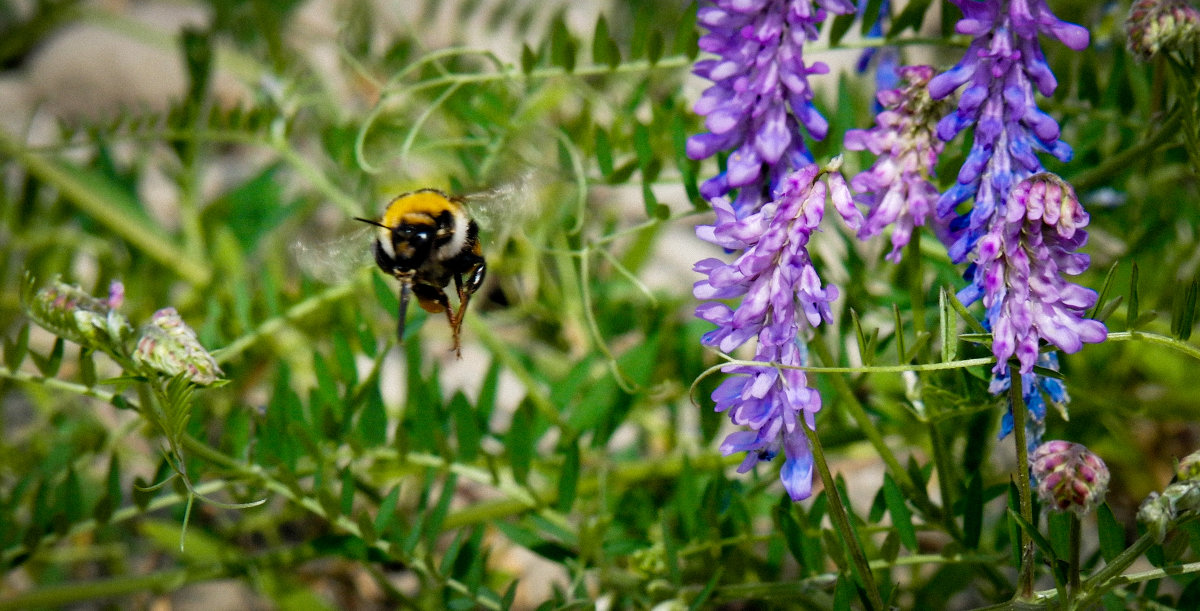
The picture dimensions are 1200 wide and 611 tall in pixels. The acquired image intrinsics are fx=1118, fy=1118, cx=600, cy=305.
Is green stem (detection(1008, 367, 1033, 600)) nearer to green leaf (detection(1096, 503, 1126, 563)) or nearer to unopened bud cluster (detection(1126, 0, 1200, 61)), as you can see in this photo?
green leaf (detection(1096, 503, 1126, 563))

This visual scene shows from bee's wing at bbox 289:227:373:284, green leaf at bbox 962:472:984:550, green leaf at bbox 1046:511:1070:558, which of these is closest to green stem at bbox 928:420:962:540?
green leaf at bbox 962:472:984:550

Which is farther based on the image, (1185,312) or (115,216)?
(115,216)

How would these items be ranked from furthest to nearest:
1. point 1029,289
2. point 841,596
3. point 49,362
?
point 49,362
point 841,596
point 1029,289

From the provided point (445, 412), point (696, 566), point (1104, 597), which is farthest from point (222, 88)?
point (1104, 597)

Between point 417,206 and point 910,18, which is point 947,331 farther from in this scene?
point 417,206

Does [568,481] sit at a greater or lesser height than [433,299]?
lesser

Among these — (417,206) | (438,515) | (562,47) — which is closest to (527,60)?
(562,47)

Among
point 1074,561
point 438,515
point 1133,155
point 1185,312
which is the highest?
point 1133,155
